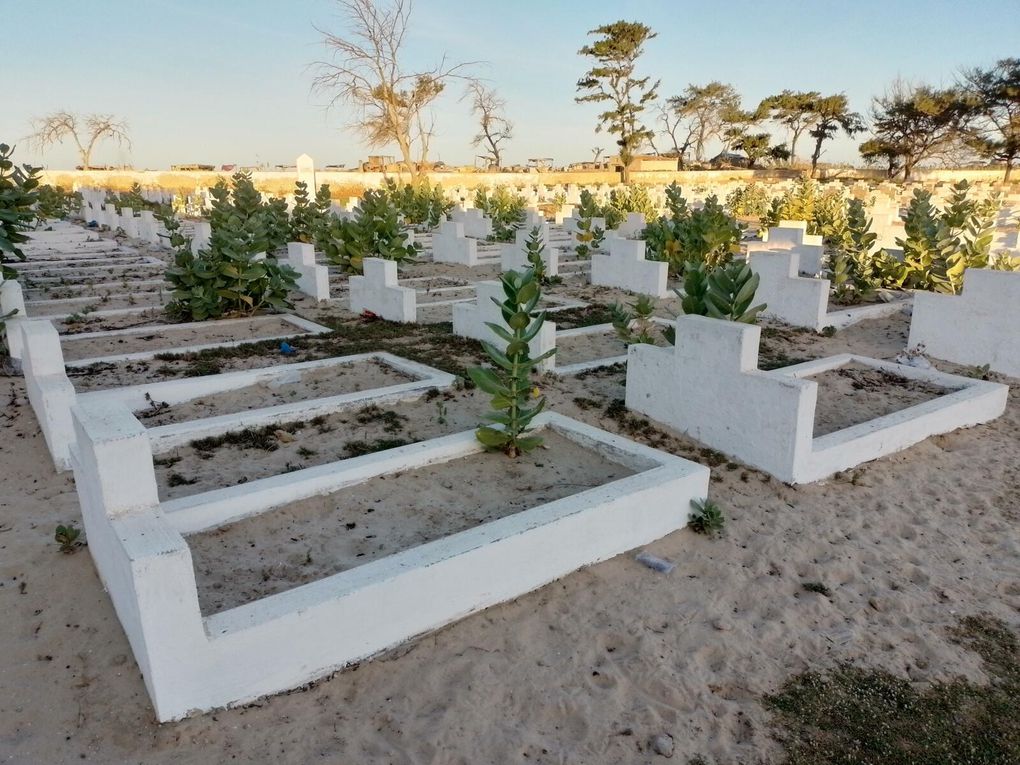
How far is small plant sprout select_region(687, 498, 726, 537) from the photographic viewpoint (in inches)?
140

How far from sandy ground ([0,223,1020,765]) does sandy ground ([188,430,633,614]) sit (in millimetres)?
450

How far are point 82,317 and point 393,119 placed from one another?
20421 millimetres

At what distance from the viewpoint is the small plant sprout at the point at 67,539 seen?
318cm

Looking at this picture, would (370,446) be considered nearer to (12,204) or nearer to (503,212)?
(12,204)

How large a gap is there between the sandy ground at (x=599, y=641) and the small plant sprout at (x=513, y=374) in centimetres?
99

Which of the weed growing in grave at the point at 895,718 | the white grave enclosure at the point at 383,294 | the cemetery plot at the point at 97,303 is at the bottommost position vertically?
the weed growing in grave at the point at 895,718

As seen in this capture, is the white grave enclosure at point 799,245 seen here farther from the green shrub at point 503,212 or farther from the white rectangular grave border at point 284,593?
the white rectangular grave border at point 284,593

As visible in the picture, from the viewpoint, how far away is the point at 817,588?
10.2 ft

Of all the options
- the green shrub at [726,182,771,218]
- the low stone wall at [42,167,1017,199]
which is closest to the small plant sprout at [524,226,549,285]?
the green shrub at [726,182,771,218]

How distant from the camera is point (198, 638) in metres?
2.26

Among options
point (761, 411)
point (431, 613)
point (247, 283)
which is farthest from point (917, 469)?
point (247, 283)

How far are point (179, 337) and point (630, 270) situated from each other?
18.6 ft

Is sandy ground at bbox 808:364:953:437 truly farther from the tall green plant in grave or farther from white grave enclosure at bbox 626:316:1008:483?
the tall green plant in grave

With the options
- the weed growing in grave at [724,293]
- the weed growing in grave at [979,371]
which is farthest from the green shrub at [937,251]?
the weed growing in grave at [724,293]
